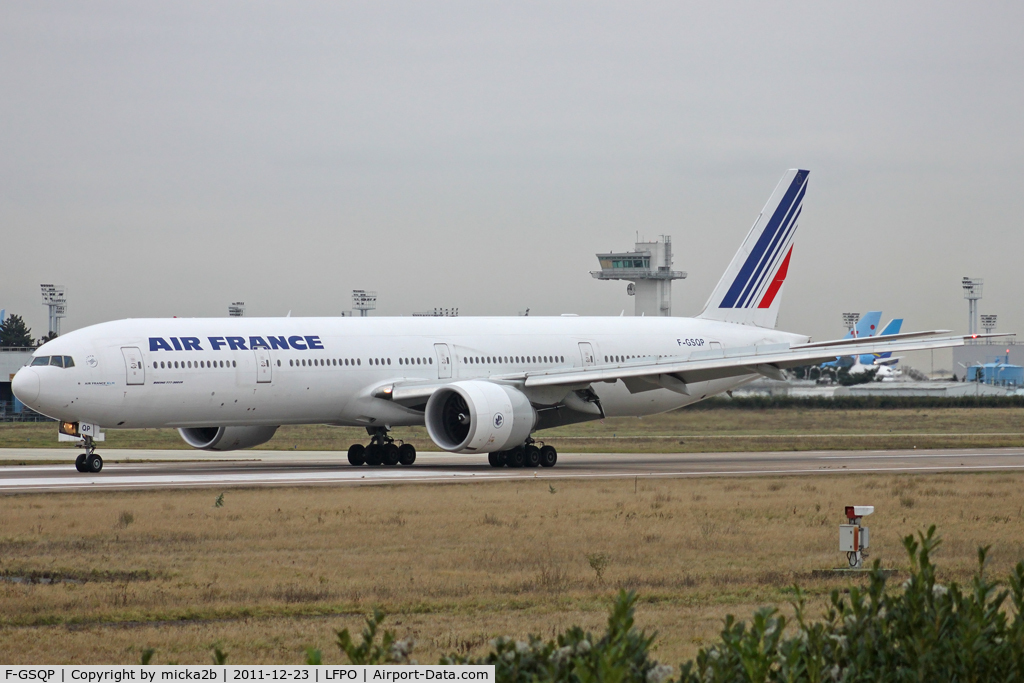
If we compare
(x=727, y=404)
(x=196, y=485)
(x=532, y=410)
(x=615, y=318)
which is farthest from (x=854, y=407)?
(x=196, y=485)

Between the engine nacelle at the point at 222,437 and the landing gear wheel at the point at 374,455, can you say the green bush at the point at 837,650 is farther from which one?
the engine nacelle at the point at 222,437

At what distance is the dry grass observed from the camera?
A: 11.9 metres

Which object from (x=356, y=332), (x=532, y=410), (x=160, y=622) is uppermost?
(x=356, y=332)

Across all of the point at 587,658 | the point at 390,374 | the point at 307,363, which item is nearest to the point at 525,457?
the point at 390,374

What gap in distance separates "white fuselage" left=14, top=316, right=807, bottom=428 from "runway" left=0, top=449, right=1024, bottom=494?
5.04ft

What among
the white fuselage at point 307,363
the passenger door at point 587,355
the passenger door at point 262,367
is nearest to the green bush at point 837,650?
the white fuselage at point 307,363

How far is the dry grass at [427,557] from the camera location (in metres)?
11.9

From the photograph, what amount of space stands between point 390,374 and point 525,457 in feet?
14.1

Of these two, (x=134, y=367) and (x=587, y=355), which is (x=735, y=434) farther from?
(x=134, y=367)

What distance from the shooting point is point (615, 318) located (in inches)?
1597

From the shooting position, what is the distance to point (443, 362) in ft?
118

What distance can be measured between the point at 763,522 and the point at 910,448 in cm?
2451

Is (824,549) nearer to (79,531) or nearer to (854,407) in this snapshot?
(79,531)

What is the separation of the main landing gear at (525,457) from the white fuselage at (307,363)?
5.12 feet
